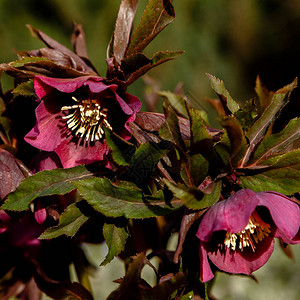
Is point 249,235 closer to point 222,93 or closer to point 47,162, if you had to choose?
point 222,93

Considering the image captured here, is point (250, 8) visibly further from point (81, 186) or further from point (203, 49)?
point (81, 186)

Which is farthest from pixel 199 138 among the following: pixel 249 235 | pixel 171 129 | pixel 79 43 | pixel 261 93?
pixel 79 43

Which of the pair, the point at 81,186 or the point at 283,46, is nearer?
the point at 81,186

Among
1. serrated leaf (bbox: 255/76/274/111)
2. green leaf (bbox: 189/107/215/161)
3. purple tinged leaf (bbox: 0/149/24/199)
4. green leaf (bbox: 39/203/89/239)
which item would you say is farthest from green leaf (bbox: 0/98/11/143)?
serrated leaf (bbox: 255/76/274/111)

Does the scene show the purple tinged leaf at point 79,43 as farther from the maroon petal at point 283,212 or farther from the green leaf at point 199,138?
the maroon petal at point 283,212

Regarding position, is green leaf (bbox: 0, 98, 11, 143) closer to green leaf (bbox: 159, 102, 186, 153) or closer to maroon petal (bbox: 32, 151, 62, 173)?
maroon petal (bbox: 32, 151, 62, 173)

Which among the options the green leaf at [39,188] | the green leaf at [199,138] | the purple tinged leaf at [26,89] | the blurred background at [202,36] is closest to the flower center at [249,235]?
the green leaf at [199,138]

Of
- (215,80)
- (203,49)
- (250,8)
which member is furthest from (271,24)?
(215,80)
